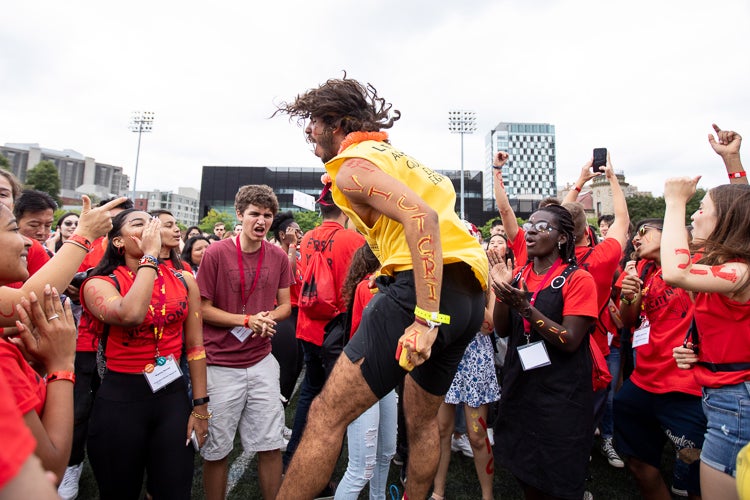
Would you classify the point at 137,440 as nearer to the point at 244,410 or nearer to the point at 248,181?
the point at 244,410

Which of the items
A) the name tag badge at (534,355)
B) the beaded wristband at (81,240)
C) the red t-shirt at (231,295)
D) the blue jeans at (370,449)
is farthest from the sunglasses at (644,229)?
the beaded wristband at (81,240)

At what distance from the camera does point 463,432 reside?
16.0 feet

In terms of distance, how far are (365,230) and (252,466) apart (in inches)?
133

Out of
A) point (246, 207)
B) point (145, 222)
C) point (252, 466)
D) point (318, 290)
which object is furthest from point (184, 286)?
point (252, 466)

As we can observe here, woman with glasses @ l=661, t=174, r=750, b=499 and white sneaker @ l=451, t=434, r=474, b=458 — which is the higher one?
woman with glasses @ l=661, t=174, r=750, b=499

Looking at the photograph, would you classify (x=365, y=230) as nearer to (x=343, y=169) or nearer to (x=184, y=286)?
(x=343, y=169)

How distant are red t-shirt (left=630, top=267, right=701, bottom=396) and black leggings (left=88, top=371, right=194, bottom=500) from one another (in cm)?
337

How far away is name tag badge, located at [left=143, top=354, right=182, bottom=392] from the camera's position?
8.88 ft

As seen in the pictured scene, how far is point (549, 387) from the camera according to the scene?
2.80 meters

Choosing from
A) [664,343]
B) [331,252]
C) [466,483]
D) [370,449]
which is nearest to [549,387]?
[664,343]

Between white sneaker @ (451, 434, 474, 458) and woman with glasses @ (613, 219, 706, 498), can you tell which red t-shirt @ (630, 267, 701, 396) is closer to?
woman with glasses @ (613, 219, 706, 498)

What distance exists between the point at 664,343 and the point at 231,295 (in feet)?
11.3

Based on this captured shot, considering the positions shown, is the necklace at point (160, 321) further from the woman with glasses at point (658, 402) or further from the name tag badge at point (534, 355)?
the woman with glasses at point (658, 402)

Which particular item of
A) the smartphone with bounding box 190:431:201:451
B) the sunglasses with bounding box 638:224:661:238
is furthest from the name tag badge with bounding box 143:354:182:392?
the sunglasses with bounding box 638:224:661:238
